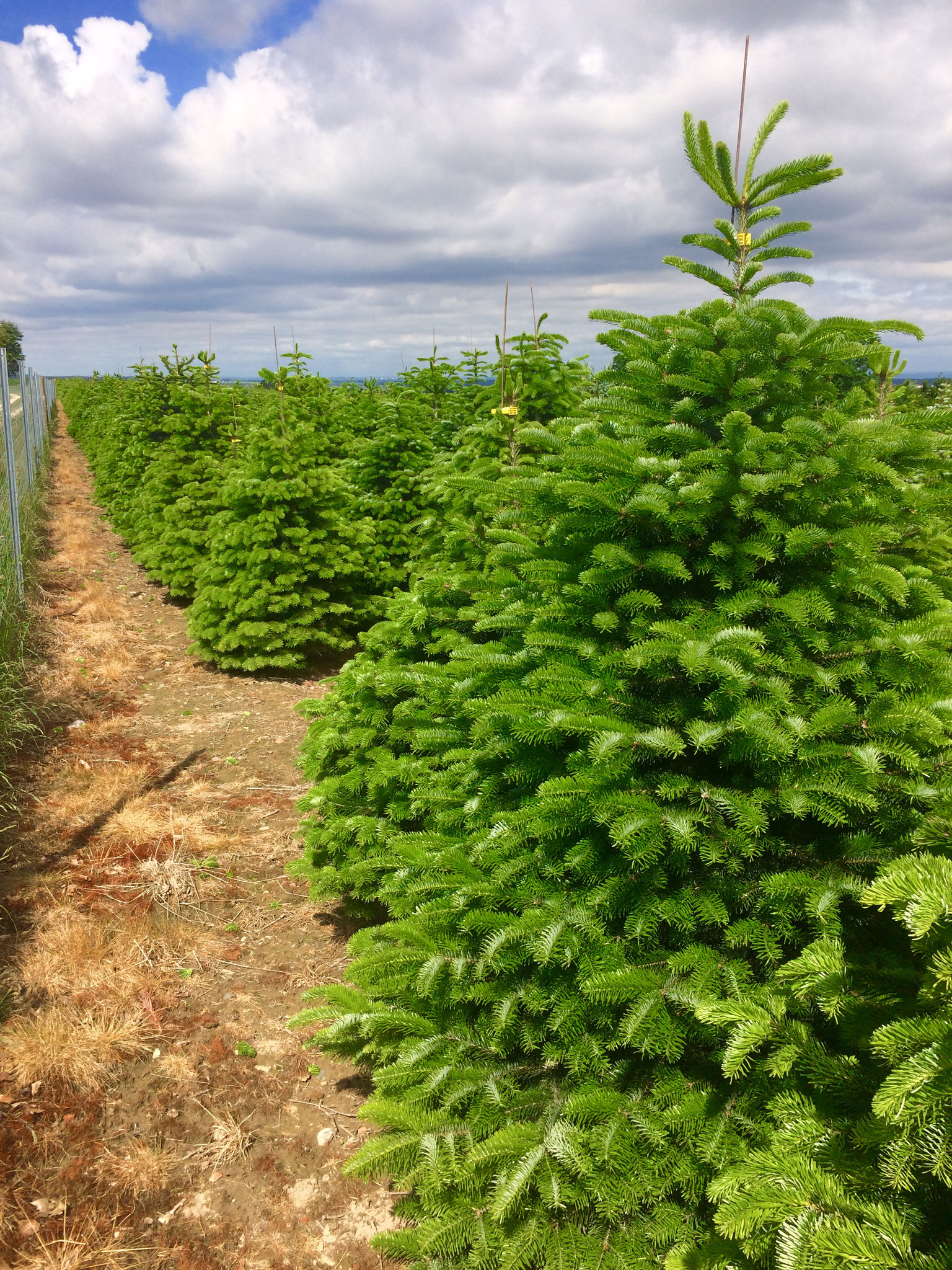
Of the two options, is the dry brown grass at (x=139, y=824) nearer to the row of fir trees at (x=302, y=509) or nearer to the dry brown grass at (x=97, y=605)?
the row of fir trees at (x=302, y=509)

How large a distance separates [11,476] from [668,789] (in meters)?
9.17

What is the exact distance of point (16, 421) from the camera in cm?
1867

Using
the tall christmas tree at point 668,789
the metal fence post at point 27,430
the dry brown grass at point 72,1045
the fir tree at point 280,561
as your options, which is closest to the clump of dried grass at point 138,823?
the dry brown grass at point 72,1045

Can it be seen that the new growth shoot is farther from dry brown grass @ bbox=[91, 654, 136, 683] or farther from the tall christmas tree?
dry brown grass @ bbox=[91, 654, 136, 683]

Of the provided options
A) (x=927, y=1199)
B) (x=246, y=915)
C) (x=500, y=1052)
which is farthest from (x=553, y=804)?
(x=246, y=915)

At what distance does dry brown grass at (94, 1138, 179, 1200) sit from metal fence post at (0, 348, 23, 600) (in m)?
6.79

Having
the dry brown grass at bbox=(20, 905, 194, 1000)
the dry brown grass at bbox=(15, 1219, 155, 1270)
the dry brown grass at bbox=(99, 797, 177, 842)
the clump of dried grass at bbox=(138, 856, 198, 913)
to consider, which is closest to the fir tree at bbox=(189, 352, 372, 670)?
the dry brown grass at bbox=(99, 797, 177, 842)

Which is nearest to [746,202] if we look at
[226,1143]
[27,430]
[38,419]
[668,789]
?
[668,789]

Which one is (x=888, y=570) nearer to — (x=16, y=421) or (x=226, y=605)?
(x=226, y=605)

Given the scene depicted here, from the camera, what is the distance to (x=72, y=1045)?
10.9 feet

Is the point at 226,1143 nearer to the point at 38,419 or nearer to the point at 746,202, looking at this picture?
the point at 746,202

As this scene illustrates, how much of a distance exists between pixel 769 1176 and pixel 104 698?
7441mm

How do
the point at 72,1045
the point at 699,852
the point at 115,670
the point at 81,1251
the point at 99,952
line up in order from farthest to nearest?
the point at 115,670, the point at 99,952, the point at 72,1045, the point at 81,1251, the point at 699,852

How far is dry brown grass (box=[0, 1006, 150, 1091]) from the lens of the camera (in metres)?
3.19
